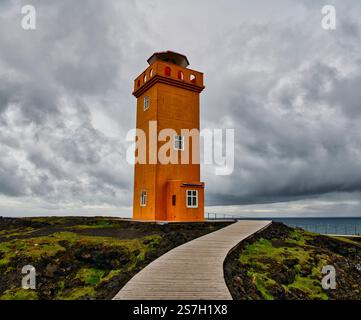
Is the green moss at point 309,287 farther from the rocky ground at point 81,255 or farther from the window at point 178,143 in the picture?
the window at point 178,143

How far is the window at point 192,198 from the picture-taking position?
27.1 meters

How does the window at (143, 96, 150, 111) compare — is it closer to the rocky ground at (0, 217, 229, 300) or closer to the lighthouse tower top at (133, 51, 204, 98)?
the lighthouse tower top at (133, 51, 204, 98)

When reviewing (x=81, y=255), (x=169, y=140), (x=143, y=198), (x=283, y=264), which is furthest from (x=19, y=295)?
(x=169, y=140)

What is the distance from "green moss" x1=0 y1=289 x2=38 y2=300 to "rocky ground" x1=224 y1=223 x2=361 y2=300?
9.19m

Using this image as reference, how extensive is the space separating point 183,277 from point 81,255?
961cm

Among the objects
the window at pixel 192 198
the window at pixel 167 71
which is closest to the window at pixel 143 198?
the window at pixel 192 198

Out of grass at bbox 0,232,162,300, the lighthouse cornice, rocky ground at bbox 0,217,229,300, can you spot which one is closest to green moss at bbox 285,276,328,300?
rocky ground at bbox 0,217,229,300

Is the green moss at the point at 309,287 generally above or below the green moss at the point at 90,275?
below

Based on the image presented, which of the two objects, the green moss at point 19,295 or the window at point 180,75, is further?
the window at point 180,75

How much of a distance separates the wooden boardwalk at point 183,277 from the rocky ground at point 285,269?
0.56m

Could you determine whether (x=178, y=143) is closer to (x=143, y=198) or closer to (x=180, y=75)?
(x=143, y=198)

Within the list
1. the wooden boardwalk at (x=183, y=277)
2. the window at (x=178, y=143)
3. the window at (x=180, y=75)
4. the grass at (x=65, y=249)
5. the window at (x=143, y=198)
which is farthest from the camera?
the window at (x=180, y=75)
